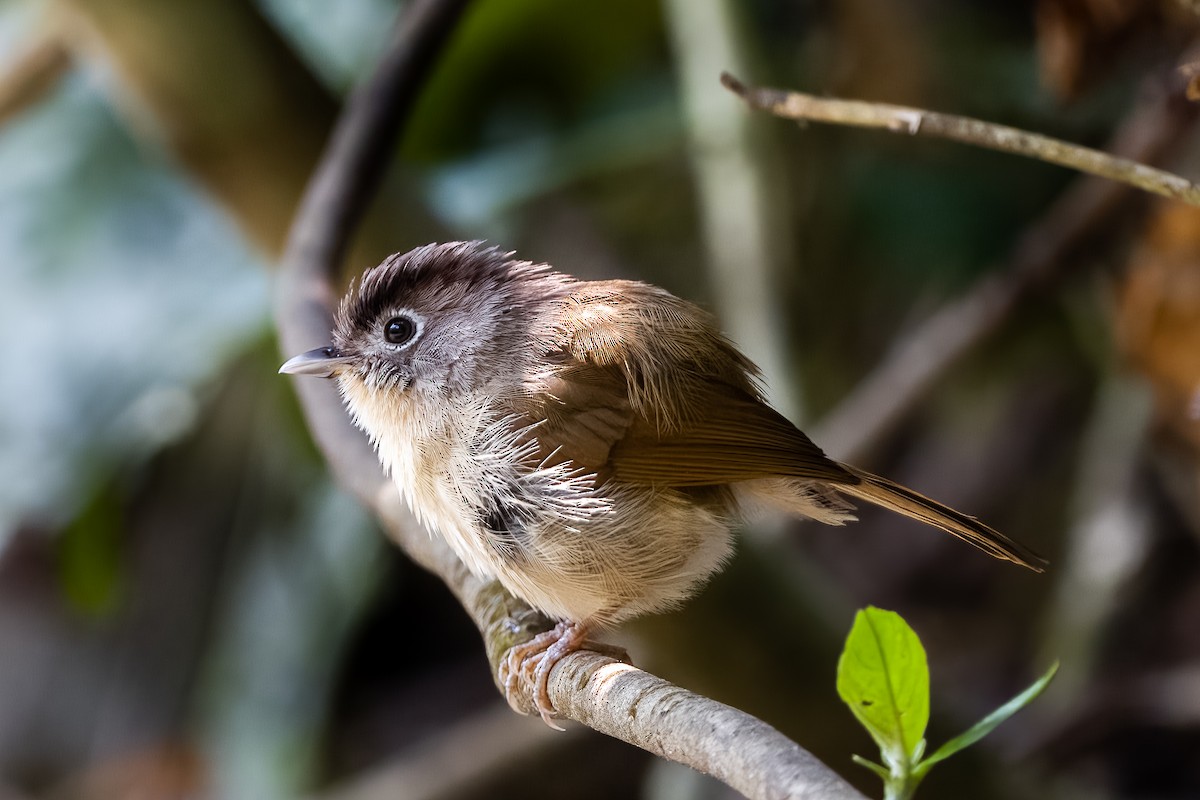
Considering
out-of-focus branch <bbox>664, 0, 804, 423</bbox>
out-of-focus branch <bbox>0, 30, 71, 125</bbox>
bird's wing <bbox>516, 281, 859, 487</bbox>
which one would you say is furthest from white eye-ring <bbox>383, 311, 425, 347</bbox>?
out-of-focus branch <bbox>0, 30, 71, 125</bbox>

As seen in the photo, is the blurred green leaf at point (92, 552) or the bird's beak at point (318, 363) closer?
the bird's beak at point (318, 363)

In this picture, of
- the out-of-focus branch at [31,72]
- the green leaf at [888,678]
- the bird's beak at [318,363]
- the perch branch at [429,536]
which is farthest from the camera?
the out-of-focus branch at [31,72]

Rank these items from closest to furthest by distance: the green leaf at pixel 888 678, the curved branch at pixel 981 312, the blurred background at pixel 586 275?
the green leaf at pixel 888 678 → the blurred background at pixel 586 275 → the curved branch at pixel 981 312

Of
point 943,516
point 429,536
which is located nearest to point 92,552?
point 429,536

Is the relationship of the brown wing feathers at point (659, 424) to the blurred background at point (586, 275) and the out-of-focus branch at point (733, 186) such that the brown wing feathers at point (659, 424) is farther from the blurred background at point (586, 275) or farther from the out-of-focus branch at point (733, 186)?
the out-of-focus branch at point (733, 186)

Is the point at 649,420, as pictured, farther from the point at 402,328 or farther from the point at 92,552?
the point at 92,552

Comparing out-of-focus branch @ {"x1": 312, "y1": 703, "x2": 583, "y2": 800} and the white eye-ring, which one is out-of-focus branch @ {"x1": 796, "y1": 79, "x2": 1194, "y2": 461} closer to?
out-of-focus branch @ {"x1": 312, "y1": 703, "x2": 583, "y2": 800}

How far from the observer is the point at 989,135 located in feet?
5.52

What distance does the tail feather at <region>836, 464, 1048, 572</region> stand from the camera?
6.07 feet

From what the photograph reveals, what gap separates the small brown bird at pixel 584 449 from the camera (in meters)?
2.00

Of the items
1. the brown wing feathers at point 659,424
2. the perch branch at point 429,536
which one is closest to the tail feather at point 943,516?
the brown wing feathers at point 659,424

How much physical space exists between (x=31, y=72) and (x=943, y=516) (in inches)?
125

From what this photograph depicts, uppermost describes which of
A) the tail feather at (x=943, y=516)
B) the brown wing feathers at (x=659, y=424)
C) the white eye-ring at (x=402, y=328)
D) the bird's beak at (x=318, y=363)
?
the white eye-ring at (x=402, y=328)

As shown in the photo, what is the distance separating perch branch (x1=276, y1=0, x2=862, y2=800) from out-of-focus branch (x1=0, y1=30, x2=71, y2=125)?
1.13 m
